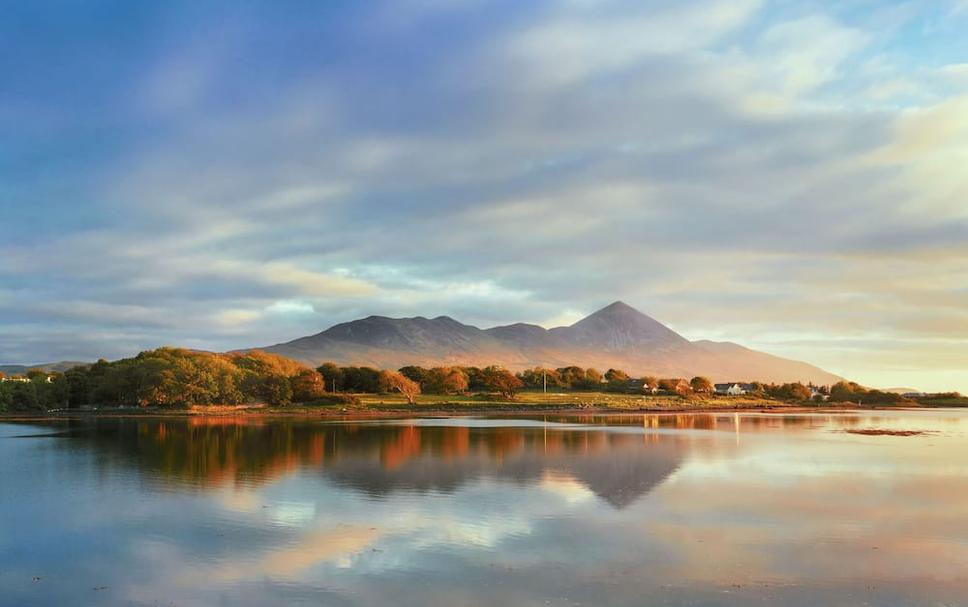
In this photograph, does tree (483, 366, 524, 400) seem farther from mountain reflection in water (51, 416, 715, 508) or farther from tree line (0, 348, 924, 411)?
mountain reflection in water (51, 416, 715, 508)

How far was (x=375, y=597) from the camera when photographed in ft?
48.3

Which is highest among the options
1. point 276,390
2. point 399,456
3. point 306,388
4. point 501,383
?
point 501,383

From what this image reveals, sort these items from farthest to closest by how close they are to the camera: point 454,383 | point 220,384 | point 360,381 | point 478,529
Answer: point 360,381 < point 454,383 < point 220,384 < point 478,529

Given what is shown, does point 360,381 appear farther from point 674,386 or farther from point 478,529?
point 478,529

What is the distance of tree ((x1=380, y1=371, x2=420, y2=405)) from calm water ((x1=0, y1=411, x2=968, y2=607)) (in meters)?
81.3

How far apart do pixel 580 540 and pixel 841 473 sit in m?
21.6

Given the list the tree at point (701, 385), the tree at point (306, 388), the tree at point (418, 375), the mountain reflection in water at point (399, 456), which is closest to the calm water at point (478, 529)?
the mountain reflection in water at point (399, 456)

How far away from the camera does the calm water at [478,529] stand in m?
15.3

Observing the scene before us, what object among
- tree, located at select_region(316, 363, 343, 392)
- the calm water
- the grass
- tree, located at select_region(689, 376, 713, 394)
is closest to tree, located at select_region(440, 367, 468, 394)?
the grass

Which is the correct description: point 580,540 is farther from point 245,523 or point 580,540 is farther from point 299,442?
point 299,442

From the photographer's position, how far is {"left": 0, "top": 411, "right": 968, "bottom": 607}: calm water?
15336 mm

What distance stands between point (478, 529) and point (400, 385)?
354 ft

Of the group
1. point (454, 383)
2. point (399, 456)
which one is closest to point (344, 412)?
point (454, 383)

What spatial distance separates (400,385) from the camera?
419ft
